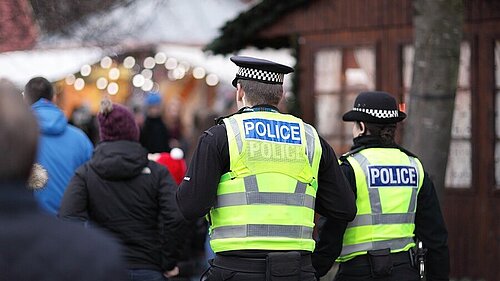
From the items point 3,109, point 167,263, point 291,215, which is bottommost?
point 167,263

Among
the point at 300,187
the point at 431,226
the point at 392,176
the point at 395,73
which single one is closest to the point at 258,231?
the point at 300,187

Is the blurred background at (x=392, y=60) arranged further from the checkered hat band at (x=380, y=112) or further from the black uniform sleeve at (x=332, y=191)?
the black uniform sleeve at (x=332, y=191)

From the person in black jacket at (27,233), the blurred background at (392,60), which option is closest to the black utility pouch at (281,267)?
the person in black jacket at (27,233)

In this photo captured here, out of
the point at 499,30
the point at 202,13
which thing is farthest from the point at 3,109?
the point at 202,13

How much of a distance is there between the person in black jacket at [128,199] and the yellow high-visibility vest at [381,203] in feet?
4.04

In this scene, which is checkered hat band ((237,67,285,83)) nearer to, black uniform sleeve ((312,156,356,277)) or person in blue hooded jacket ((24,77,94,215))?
black uniform sleeve ((312,156,356,277))

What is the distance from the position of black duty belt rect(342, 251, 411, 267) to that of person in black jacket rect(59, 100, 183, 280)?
1199mm

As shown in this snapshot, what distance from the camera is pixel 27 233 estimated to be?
7.88ft

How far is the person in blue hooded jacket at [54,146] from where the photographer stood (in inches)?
285

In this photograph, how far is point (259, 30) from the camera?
11.4 meters

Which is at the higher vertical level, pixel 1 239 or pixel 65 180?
pixel 1 239

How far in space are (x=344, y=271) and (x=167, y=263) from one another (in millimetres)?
1262

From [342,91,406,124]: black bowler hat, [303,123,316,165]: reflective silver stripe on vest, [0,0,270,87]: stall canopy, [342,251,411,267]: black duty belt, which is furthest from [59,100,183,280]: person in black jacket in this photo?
[0,0,270,87]: stall canopy

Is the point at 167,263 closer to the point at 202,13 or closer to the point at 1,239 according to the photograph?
the point at 1,239
